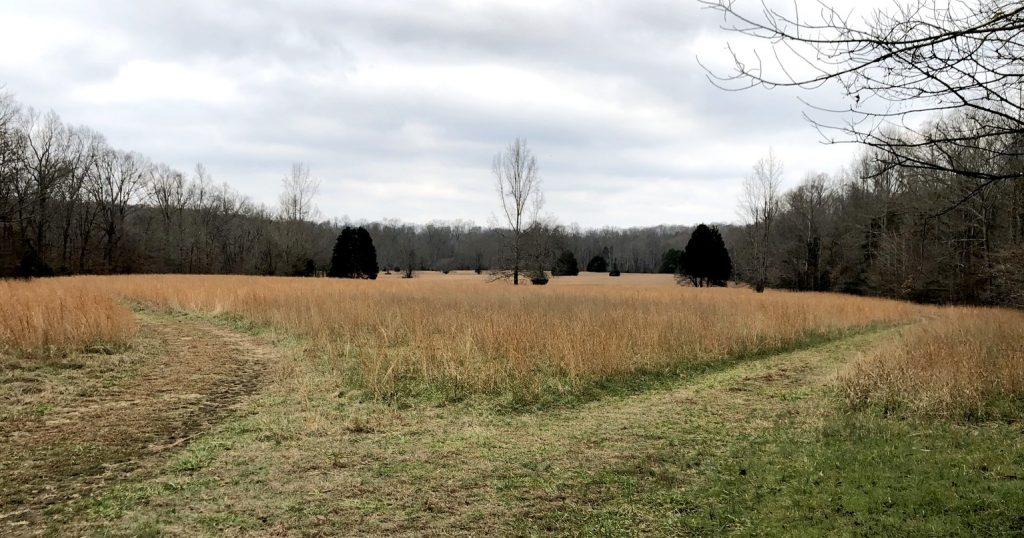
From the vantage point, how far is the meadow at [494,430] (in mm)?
3242

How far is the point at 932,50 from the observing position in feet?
8.55

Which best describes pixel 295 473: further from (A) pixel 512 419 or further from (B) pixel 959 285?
(B) pixel 959 285

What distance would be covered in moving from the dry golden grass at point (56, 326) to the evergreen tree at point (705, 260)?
3367cm

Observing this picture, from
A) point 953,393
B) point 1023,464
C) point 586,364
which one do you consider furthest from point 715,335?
point 1023,464

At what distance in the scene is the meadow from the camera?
10.6 feet

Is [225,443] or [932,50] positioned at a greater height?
[932,50]

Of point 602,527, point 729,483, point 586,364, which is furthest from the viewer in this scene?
point 586,364

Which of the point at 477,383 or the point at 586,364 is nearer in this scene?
the point at 477,383

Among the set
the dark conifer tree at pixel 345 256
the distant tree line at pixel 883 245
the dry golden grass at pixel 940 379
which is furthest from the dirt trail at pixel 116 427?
the dark conifer tree at pixel 345 256

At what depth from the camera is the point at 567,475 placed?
3.97 m

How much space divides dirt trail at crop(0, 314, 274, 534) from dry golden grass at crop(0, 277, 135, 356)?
0.54 m

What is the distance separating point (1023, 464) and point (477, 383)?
508cm

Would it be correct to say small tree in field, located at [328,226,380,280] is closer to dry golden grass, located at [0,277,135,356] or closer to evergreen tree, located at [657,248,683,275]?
dry golden grass, located at [0,277,135,356]

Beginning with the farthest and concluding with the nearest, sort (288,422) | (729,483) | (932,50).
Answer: (288,422) < (729,483) < (932,50)
